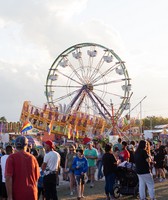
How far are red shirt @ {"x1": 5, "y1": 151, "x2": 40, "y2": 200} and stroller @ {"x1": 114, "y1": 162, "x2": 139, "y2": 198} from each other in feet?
20.4

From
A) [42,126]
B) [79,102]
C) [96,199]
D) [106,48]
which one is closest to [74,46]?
[106,48]

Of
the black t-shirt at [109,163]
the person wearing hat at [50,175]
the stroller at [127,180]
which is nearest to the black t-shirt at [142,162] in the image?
the black t-shirt at [109,163]

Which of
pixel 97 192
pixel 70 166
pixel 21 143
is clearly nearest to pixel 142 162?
pixel 97 192

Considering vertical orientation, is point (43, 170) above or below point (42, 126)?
below

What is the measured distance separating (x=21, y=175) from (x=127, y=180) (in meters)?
6.61

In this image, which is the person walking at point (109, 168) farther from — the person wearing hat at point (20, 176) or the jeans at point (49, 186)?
the person wearing hat at point (20, 176)

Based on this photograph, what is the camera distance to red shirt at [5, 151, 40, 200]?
199 inches

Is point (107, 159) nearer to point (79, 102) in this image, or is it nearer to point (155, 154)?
point (155, 154)

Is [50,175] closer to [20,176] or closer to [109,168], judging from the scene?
[109,168]

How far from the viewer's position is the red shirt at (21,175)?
5.06m

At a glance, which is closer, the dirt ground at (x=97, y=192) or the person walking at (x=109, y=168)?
the person walking at (x=109, y=168)

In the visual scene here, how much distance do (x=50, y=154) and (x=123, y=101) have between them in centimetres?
3246

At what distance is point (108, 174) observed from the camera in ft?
34.7

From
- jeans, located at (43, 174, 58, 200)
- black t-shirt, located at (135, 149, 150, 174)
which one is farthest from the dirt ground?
jeans, located at (43, 174, 58, 200)
